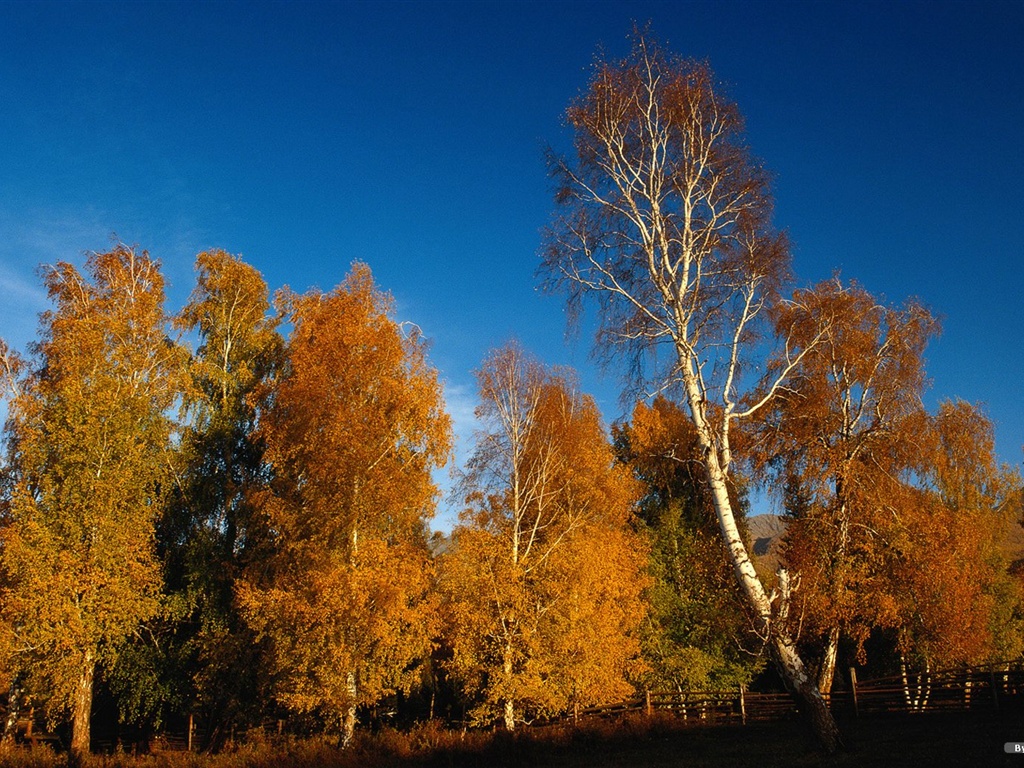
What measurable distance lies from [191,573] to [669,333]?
1650cm

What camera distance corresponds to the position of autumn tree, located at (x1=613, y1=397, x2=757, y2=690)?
25.1 m

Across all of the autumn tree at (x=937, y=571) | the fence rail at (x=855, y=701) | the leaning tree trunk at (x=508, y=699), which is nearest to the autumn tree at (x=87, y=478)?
the fence rail at (x=855, y=701)

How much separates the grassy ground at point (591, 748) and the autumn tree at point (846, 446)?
9.98 feet

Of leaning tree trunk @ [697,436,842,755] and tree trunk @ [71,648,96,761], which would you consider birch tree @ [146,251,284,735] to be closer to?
tree trunk @ [71,648,96,761]

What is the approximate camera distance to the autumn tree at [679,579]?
25062 mm

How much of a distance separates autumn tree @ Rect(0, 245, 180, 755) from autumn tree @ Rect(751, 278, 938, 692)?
1767 centimetres

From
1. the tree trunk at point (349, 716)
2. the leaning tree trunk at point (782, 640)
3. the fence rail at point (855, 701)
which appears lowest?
the fence rail at point (855, 701)

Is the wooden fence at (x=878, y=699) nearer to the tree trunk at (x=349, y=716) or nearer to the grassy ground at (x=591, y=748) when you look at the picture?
the grassy ground at (x=591, y=748)

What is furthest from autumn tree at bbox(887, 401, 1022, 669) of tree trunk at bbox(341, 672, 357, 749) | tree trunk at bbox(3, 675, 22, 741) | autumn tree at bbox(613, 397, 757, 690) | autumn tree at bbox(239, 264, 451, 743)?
tree trunk at bbox(3, 675, 22, 741)

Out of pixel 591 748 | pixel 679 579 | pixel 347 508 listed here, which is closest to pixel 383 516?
pixel 347 508

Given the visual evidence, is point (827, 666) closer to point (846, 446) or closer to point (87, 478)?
point (846, 446)

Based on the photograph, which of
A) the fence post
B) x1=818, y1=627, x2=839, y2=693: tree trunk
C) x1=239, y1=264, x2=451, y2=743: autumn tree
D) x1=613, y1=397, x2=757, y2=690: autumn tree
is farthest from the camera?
x1=613, y1=397, x2=757, y2=690: autumn tree

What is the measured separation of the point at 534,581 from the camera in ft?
64.0

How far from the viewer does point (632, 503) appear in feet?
91.7
